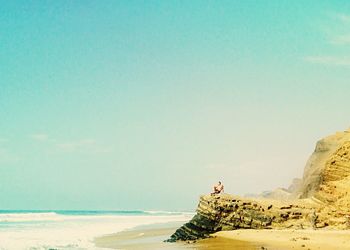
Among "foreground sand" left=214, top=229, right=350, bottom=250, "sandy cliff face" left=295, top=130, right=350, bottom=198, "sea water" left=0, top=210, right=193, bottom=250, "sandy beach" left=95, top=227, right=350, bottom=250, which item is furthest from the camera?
"sandy cliff face" left=295, top=130, right=350, bottom=198

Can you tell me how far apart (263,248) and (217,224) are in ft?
26.2

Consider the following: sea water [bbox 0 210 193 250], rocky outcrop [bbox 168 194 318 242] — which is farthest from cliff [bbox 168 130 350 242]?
sea water [bbox 0 210 193 250]

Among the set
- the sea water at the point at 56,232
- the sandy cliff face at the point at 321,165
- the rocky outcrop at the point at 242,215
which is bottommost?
the sea water at the point at 56,232

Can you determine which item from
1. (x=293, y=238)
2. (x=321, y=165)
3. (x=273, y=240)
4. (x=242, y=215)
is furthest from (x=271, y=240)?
(x=321, y=165)

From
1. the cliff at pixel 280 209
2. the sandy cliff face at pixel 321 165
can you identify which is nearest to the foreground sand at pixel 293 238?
the cliff at pixel 280 209

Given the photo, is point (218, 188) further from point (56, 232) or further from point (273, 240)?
point (56, 232)

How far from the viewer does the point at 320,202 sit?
26.7m

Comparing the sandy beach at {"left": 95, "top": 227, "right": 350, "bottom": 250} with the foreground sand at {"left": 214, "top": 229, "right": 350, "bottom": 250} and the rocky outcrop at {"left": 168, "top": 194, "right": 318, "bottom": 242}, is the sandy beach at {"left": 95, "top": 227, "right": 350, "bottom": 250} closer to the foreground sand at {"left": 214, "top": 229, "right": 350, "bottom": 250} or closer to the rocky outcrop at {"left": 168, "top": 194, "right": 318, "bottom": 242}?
the foreground sand at {"left": 214, "top": 229, "right": 350, "bottom": 250}

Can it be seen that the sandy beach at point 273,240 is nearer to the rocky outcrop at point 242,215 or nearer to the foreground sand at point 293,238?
the foreground sand at point 293,238

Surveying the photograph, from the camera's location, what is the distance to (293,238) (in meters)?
21.4

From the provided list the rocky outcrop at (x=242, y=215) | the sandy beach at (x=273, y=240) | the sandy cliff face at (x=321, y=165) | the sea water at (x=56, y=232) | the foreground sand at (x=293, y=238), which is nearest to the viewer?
the foreground sand at (x=293, y=238)

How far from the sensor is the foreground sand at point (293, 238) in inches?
757

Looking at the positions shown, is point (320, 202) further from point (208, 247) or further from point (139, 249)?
point (139, 249)

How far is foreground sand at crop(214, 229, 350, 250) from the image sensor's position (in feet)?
63.1
